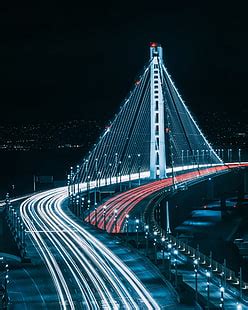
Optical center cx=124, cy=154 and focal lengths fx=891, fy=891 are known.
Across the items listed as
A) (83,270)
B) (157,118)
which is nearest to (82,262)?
(83,270)

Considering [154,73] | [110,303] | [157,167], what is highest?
[154,73]

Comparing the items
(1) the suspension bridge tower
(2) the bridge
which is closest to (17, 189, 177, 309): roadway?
(2) the bridge

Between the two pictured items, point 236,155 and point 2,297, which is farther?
point 236,155

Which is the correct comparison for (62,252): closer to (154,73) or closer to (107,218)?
(107,218)

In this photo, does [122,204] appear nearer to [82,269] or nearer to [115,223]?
[115,223]

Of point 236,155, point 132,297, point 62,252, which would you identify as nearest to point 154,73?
point 62,252

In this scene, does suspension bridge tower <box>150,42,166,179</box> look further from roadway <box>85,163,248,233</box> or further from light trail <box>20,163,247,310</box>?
light trail <box>20,163,247,310</box>

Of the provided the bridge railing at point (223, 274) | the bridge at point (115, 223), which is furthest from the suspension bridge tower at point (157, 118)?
the bridge railing at point (223, 274)

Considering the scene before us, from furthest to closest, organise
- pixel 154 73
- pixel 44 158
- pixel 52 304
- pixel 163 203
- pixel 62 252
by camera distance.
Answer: pixel 44 158 → pixel 154 73 → pixel 163 203 → pixel 62 252 → pixel 52 304
